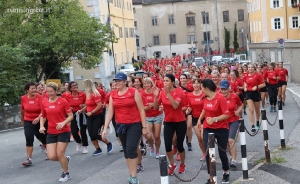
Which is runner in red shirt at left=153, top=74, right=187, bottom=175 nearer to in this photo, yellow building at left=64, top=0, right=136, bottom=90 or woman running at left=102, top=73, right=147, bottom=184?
woman running at left=102, top=73, right=147, bottom=184

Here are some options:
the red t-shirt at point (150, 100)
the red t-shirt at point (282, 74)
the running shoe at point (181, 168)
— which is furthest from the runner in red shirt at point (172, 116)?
the red t-shirt at point (282, 74)

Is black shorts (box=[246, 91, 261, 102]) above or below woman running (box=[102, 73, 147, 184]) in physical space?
below

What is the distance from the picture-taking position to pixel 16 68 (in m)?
27.1

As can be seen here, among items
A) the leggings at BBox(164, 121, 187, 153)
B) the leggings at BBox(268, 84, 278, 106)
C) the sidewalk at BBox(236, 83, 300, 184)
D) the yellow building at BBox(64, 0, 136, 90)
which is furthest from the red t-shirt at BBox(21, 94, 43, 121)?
the yellow building at BBox(64, 0, 136, 90)

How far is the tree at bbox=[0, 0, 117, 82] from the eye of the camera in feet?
100

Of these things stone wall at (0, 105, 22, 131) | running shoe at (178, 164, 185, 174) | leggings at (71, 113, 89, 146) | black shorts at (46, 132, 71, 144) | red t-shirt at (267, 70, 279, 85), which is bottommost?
stone wall at (0, 105, 22, 131)

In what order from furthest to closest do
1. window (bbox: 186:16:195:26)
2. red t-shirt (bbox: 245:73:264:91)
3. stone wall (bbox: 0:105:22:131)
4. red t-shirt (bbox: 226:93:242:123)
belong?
window (bbox: 186:16:195:26) → stone wall (bbox: 0:105:22:131) → red t-shirt (bbox: 245:73:264:91) → red t-shirt (bbox: 226:93:242:123)

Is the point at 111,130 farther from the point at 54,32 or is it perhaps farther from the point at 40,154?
the point at 54,32

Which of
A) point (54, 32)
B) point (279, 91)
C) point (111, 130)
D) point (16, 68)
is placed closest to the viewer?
point (111, 130)

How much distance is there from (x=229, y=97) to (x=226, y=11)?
8461cm

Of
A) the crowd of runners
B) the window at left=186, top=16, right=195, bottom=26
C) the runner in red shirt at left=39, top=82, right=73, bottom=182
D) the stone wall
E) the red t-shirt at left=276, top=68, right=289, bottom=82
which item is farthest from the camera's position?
the window at left=186, top=16, right=195, bottom=26

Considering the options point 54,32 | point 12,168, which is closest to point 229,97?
point 12,168

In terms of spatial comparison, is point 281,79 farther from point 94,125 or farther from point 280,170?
point 280,170

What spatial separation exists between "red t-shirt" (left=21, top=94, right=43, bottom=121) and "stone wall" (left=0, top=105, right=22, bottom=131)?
11450mm
